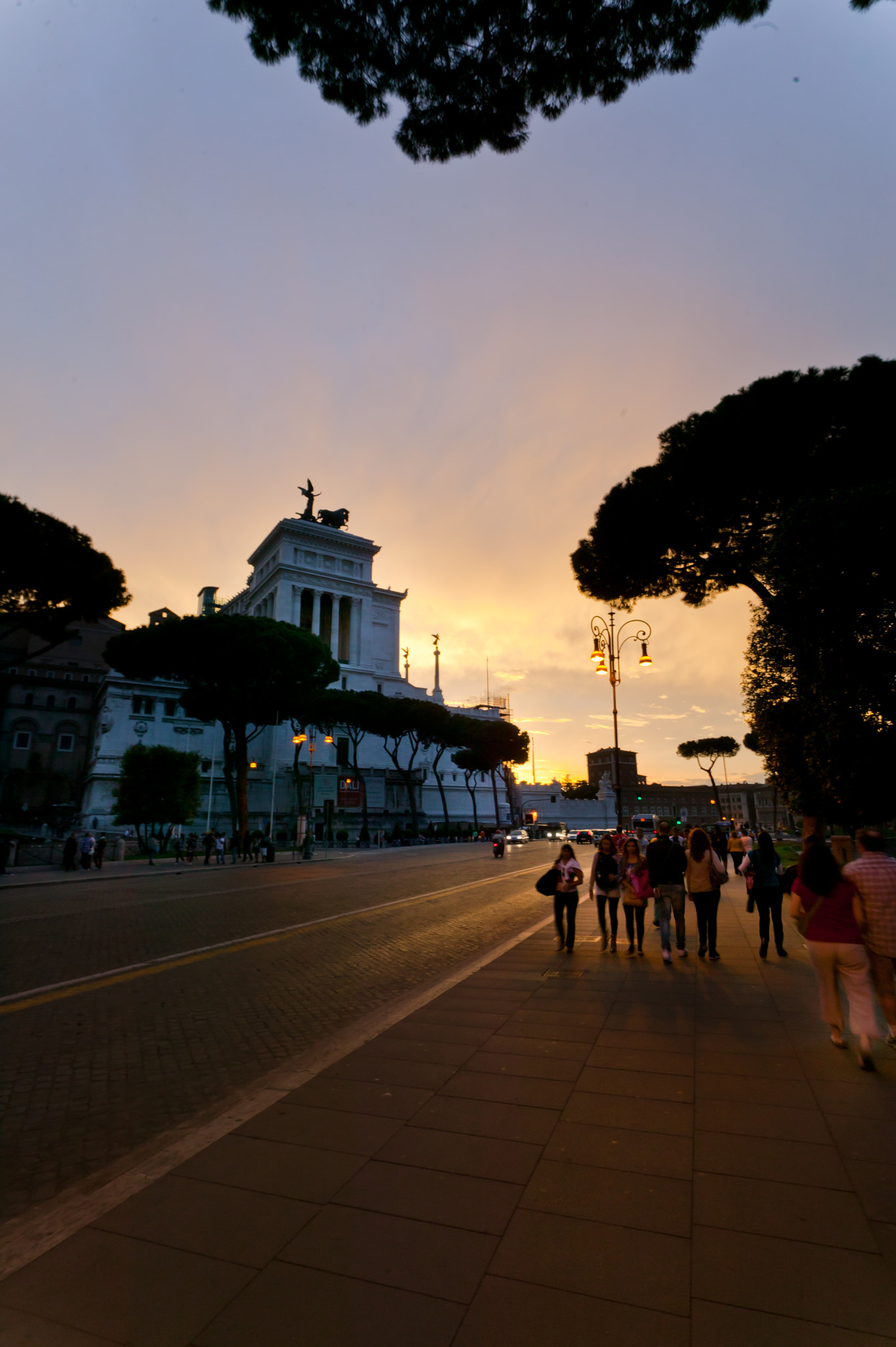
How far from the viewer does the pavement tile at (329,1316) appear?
241cm

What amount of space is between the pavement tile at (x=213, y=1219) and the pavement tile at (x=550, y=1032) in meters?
2.92

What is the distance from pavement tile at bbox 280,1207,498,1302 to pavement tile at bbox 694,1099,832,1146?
189cm

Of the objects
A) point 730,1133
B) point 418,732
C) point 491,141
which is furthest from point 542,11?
point 418,732

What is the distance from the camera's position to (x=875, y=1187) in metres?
3.40

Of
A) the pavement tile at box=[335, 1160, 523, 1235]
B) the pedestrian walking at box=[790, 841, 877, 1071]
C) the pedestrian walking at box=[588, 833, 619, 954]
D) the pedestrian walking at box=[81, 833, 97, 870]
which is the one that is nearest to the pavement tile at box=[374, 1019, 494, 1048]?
the pavement tile at box=[335, 1160, 523, 1235]

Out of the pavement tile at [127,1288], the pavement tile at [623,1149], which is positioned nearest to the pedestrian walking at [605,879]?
the pavement tile at [623,1149]

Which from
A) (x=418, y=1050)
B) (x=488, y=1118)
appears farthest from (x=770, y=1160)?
(x=418, y=1050)

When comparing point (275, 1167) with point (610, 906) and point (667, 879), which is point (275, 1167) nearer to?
point (667, 879)

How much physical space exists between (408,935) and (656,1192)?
29.0 ft

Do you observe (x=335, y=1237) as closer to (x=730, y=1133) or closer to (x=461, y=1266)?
(x=461, y=1266)

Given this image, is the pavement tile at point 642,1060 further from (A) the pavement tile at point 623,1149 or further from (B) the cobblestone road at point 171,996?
(B) the cobblestone road at point 171,996

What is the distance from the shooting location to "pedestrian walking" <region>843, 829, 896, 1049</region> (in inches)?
208

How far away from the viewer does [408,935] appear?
11844mm

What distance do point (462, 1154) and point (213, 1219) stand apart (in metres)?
1.32
